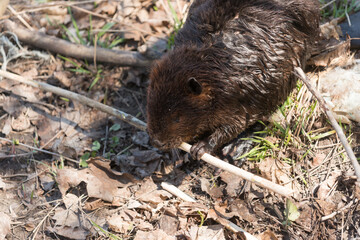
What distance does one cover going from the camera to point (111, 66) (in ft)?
15.1

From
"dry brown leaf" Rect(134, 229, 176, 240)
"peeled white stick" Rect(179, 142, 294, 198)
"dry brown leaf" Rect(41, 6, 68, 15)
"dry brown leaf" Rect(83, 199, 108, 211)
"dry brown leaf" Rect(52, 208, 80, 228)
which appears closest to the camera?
"peeled white stick" Rect(179, 142, 294, 198)

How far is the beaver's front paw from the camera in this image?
320 cm

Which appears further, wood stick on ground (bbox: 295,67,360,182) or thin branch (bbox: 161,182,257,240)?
thin branch (bbox: 161,182,257,240)

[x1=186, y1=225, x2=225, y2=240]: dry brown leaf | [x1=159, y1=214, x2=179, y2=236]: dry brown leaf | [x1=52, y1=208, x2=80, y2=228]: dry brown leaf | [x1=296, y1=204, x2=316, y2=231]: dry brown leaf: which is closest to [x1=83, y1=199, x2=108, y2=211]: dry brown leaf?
[x1=52, y1=208, x2=80, y2=228]: dry brown leaf

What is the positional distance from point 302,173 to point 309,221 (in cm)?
44

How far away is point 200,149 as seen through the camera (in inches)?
126

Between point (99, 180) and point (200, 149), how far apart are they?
0.97m

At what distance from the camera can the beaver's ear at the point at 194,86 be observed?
2980 mm

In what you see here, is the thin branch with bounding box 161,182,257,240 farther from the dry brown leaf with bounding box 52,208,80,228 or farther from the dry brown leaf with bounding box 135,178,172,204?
the dry brown leaf with bounding box 52,208,80,228

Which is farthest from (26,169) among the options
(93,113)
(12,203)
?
(93,113)

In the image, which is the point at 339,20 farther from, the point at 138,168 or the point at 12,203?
the point at 12,203

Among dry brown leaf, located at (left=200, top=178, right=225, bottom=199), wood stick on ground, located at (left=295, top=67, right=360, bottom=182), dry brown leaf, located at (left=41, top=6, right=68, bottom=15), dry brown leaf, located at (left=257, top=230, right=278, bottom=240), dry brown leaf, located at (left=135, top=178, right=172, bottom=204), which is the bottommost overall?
dry brown leaf, located at (left=257, top=230, right=278, bottom=240)

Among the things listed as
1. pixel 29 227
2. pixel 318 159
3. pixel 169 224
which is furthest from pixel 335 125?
pixel 29 227

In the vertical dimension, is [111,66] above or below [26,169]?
above
